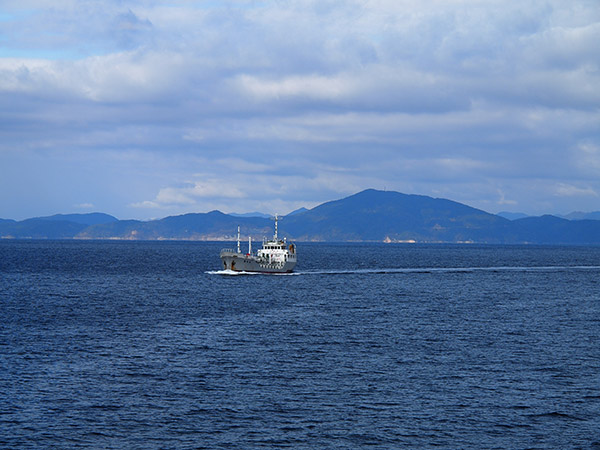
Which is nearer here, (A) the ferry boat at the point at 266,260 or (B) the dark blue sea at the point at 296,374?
(B) the dark blue sea at the point at 296,374

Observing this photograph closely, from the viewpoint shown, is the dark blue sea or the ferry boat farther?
the ferry boat

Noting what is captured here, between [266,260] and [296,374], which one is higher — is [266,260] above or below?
above

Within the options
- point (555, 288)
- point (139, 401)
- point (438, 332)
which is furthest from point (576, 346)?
point (555, 288)

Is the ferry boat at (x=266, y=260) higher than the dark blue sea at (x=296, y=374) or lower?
higher

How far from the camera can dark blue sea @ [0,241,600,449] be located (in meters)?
42.5

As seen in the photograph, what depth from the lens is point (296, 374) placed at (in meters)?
57.0

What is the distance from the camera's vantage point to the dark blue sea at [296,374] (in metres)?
42.5

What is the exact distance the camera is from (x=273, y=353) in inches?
2591

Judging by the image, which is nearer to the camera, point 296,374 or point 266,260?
point 296,374

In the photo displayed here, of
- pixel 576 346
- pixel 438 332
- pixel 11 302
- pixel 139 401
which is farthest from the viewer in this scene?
pixel 11 302

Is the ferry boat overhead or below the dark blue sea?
overhead

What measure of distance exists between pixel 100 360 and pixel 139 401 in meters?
14.3

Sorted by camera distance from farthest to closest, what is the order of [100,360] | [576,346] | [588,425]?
[576,346], [100,360], [588,425]

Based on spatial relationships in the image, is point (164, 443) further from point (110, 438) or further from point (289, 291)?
point (289, 291)
